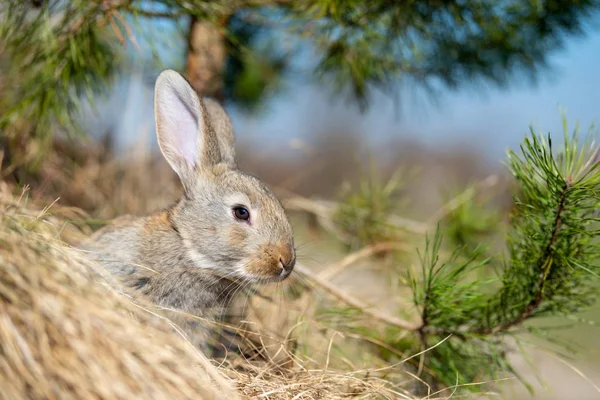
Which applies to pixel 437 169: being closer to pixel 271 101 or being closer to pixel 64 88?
pixel 271 101

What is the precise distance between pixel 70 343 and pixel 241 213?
828mm

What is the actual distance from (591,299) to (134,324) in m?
1.28

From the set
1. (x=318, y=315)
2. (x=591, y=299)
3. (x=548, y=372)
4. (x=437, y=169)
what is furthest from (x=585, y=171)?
(x=437, y=169)

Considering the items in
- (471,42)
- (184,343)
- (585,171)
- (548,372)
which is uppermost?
(471,42)

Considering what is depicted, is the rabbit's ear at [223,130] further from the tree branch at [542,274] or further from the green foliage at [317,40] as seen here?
the tree branch at [542,274]

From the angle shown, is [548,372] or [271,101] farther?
[548,372]

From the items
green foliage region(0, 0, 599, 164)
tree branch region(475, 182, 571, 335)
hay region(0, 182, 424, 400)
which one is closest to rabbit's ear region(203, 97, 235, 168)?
green foliage region(0, 0, 599, 164)

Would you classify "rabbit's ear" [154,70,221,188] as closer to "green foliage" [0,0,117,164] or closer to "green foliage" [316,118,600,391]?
"green foliage" [0,0,117,164]

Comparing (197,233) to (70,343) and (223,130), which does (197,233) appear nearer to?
(223,130)

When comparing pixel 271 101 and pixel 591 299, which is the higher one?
pixel 271 101

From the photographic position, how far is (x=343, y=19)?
218 centimetres

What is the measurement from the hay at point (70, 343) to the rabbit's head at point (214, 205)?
1.83 feet

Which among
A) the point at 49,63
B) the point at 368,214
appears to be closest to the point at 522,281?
the point at 368,214

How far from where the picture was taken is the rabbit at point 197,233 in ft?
5.46
